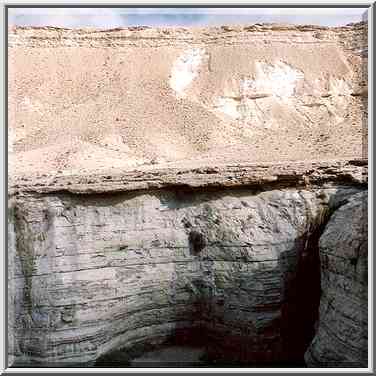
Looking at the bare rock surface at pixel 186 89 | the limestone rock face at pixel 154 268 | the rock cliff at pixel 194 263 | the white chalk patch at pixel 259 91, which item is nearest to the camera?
the rock cliff at pixel 194 263

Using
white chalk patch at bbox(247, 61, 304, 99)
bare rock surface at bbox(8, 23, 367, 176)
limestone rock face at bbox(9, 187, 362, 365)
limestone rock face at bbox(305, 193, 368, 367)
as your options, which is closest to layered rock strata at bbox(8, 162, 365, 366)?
limestone rock face at bbox(9, 187, 362, 365)

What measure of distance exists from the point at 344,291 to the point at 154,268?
3.16 meters

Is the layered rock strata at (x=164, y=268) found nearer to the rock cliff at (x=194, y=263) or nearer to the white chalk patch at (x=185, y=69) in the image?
the rock cliff at (x=194, y=263)

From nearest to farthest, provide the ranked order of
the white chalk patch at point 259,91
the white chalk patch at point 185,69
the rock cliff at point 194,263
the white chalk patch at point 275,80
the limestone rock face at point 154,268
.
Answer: the rock cliff at point 194,263 < the limestone rock face at point 154,268 < the white chalk patch at point 259,91 < the white chalk patch at point 275,80 < the white chalk patch at point 185,69

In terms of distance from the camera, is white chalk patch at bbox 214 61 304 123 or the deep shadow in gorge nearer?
the deep shadow in gorge

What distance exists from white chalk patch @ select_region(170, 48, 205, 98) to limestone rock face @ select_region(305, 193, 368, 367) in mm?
14959

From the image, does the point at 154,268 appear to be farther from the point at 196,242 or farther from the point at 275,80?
the point at 275,80

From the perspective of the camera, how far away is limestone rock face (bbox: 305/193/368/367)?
6473 millimetres

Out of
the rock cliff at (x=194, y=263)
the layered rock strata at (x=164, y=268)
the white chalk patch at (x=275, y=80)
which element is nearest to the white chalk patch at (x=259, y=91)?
the white chalk patch at (x=275, y=80)

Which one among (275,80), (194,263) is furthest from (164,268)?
(275,80)

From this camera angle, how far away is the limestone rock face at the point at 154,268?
7.73 meters

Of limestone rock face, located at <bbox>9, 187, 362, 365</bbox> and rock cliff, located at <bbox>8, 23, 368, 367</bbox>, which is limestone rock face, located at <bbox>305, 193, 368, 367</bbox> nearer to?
rock cliff, located at <bbox>8, 23, 368, 367</bbox>

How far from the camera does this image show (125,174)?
26.5 feet

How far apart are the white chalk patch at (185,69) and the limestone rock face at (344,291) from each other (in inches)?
589
